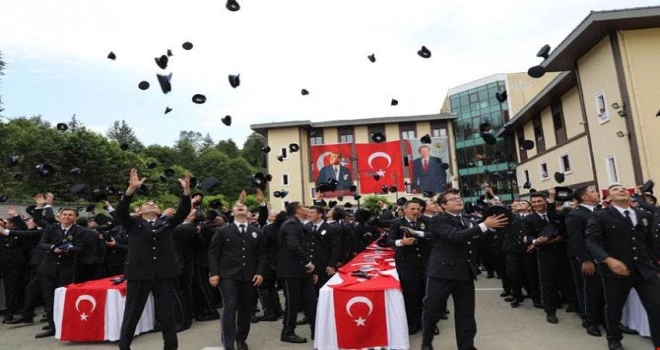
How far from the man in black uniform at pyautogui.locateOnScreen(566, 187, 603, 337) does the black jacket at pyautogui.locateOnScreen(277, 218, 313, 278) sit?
345cm

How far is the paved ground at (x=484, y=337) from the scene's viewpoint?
498 centimetres

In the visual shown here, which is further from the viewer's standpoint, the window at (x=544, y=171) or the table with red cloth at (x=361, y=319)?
the window at (x=544, y=171)

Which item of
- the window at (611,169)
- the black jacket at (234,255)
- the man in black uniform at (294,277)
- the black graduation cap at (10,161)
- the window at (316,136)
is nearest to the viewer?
the black jacket at (234,255)

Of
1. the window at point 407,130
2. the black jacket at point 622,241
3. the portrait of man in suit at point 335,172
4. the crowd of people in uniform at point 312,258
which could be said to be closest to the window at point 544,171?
the portrait of man in suit at point 335,172

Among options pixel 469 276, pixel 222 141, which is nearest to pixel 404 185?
pixel 469 276

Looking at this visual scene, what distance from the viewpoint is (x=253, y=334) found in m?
6.02

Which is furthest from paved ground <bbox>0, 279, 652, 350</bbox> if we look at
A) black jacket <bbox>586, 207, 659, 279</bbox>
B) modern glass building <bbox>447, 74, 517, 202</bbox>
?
modern glass building <bbox>447, 74, 517, 202</bbox>

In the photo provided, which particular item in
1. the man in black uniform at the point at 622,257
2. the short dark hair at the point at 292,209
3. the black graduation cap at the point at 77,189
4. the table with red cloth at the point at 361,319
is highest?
the black graduation cap at the point at 77,189

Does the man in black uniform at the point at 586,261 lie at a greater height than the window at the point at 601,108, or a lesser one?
lesser

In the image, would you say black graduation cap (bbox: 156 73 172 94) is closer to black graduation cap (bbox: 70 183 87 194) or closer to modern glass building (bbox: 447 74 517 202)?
black graduation cap (bbox: 70 183 87 194)

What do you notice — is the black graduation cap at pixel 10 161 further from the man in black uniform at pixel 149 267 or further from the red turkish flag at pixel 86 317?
the man in black uniform at pixel 149 267

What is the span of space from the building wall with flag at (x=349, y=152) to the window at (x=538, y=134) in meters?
12.4

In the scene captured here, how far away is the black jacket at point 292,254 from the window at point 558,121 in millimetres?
21697

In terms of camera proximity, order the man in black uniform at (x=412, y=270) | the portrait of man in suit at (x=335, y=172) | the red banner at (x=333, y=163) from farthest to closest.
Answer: the red banner at (x=333, y=163)
the portrait of man in suit at (x=335, y=172)
the man in black uniform at (x=412, y=270)
